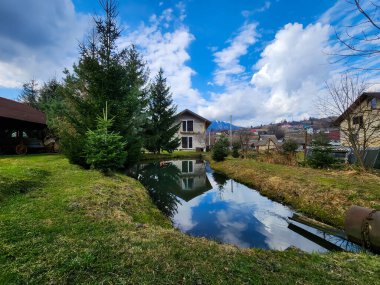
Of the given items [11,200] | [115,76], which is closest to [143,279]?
[11,200]

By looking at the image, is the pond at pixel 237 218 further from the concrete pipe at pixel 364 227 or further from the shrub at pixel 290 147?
the shrub at pixel 290 147

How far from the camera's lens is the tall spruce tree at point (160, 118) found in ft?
86.6

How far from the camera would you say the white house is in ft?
111

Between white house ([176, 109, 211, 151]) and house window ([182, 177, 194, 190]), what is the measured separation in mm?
19251

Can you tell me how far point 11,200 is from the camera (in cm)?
503

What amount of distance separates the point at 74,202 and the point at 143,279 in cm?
353

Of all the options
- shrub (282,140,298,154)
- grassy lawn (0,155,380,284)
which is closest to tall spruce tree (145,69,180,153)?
shrub (282,140,298,154)

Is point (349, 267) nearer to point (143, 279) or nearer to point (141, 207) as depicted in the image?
point (143, 279)

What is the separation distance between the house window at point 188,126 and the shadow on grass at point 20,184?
88.9ft

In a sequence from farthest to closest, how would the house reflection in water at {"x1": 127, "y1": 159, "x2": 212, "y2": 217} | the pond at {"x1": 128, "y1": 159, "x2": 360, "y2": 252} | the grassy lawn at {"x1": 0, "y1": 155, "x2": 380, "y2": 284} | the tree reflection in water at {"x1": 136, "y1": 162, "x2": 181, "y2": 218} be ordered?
1. the house reflection in water at {"x1": 127, "y1": 159, "x2": 212, "y2": 217}
2. the tree reflection in water at {"x1": 136, "y1": 162, "x2": 181, "y2": 218}
3. the pond at {"x1": 128, "y1": 159, "x2": 360, "y2": 252}
4. the grassy lawn at {"x1": 0, "y1": 155, "x2": 380, "y2": 284}

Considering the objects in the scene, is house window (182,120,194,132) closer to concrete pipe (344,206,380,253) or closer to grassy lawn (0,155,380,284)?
grassy lawn (0,155,380,284)

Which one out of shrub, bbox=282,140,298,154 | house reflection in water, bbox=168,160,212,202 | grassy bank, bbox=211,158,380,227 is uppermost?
shrub, bbox=282,140,298,154

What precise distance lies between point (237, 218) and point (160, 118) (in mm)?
21826

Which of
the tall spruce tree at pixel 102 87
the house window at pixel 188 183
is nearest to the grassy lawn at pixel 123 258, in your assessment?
the tall spruce tree at pixel 102 87
